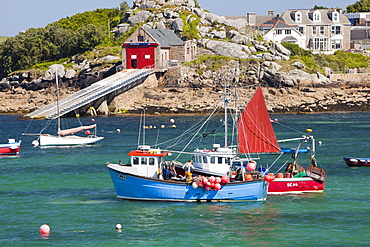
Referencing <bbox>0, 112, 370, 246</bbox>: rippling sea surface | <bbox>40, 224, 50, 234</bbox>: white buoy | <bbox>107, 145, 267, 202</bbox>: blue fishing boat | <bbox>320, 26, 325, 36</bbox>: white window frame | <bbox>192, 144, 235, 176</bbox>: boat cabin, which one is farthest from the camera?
<bbox>320, 26, 325, 36</bbox>: white window frame

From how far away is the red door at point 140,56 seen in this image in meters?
120

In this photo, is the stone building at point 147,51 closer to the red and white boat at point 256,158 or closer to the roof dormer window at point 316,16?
the roof dormer window at point 316,16

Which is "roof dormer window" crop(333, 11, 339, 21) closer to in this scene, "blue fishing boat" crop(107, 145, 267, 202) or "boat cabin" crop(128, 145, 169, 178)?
"blue fishing boat" crop(107, 145, 267, 202)

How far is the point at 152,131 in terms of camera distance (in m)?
90.8

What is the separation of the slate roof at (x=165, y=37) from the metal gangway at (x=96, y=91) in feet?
21.6

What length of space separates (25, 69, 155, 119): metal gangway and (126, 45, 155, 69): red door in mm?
2007

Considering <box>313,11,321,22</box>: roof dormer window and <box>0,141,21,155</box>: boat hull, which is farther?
<box>313,11,321,22</box>: roof dormer window

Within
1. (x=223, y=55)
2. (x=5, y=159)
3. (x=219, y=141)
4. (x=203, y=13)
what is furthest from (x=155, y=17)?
(x=5, y=159)

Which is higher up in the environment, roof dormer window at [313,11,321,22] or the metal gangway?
roof dormer window at [313,11,321,22]

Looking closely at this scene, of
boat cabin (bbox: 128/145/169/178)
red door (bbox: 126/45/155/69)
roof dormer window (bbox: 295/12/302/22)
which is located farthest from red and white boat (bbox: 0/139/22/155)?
roof dormer window (bbox: 295/12/302/22)

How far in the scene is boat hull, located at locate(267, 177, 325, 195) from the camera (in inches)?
1923

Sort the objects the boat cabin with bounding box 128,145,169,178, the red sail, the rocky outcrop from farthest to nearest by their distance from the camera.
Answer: the rocky outcrop, the red sail, the boat cabin with bounding box 128,145,169,178

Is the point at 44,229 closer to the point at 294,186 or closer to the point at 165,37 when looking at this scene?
the point at 294,186

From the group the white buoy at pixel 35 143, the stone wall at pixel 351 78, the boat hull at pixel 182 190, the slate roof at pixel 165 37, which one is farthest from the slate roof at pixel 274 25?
the boat hull at pixel 182 190
